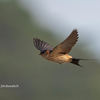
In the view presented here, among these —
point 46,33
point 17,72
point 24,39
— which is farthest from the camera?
point 46,33

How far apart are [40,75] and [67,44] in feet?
69.9

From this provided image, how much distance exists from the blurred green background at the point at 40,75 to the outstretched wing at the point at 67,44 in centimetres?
1825

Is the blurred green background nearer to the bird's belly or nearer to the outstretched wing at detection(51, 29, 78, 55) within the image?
the bird's belly

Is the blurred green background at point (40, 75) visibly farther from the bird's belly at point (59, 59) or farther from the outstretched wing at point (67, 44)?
the outstretched wing at point (67, 44)

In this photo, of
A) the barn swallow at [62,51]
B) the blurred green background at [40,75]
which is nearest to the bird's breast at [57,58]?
the barn swallow at [62,51]

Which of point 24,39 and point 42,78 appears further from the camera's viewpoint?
point 24,39

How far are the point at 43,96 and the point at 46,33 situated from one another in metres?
15.0

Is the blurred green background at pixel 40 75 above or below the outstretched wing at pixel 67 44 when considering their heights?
above

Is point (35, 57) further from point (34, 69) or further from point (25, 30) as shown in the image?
point (25, 30)

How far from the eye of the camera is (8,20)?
40.9m

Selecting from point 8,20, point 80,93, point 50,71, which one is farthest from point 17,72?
point 8,20

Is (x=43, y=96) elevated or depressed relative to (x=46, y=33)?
depressed

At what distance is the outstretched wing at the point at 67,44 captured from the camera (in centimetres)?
412

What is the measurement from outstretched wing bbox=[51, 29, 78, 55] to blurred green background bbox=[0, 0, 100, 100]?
18254mm
